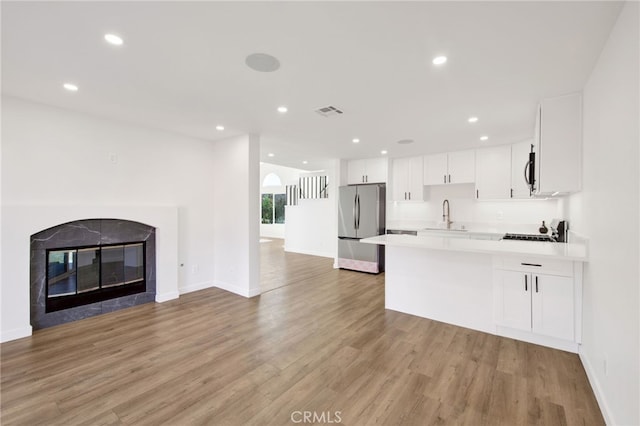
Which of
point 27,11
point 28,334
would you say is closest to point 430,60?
point 27,11

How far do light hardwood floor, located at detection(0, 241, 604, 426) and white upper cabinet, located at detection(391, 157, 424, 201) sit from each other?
3.00 meters

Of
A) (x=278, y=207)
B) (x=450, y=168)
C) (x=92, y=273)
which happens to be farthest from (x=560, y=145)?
(x=278, y=207)

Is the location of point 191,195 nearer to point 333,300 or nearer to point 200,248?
point 200,248

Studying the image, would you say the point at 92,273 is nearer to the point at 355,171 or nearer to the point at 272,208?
the point at 355,171

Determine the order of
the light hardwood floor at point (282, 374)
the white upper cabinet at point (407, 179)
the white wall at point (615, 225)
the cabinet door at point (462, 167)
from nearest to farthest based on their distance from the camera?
1. the white wall at point (615, 225)
2. the light hardwood floor at point (282, 374)
3. the cabinet door at point (462, 167)
4. the white upper cabinet at point (407, 179)

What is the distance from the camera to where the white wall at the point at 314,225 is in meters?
7.94

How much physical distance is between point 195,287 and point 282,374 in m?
2.91

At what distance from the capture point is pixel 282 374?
2.28 m

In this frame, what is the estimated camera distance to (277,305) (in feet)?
12.7

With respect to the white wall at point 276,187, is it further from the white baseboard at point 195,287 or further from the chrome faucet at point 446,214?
the white baseboard at point 195,287

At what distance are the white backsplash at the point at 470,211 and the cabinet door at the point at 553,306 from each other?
235 centimetres

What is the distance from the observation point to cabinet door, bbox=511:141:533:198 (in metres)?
4.57

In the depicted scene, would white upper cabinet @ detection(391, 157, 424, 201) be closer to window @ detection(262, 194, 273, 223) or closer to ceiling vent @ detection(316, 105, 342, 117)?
ceiling vent @ detection(316, 105, 342, 117)

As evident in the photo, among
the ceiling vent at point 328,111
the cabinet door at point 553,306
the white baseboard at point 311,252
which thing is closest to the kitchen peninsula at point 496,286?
the cabinet door at point 553,306
